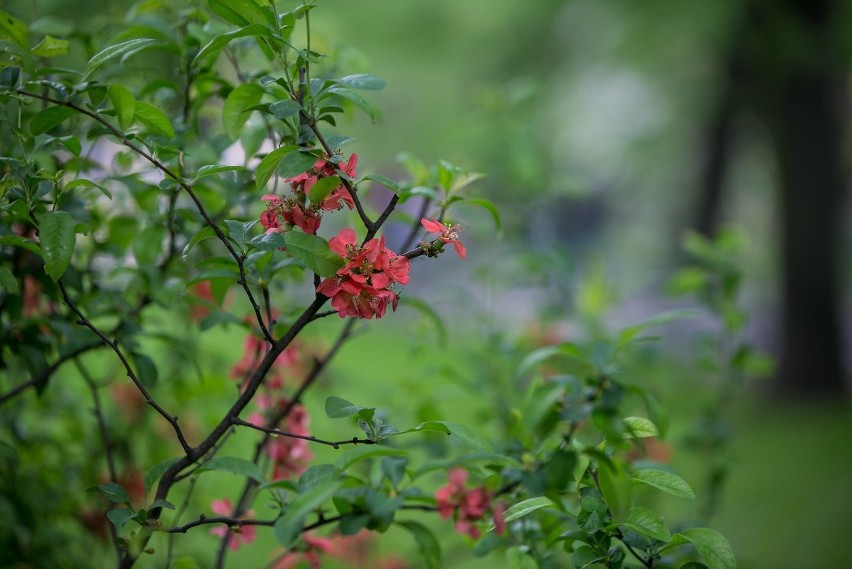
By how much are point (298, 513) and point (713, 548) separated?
0.52 meters

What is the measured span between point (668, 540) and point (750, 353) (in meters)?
1.01

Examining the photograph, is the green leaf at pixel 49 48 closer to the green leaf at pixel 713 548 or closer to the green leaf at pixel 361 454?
the green leaf at pixel 361 454

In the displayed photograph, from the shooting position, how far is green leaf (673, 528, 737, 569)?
3.14 ft

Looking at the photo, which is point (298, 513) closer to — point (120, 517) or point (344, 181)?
point (120, 517)

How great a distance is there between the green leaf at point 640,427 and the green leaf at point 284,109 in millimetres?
614

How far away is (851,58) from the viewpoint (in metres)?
5.33

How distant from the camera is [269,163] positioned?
0.93m

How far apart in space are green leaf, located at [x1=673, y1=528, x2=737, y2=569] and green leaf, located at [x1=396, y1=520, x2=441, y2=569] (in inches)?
12.6

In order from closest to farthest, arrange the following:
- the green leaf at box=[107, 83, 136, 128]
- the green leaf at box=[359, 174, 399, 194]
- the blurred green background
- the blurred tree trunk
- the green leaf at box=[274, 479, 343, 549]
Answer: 1. the green leaf at box=[274, 479, 343, 549]
2. the green leaf at box=[359, 174, 399, 194]
3. the green leaf at box=[107, 83, 136, 128]
4. the blurred green background
5. the blurred tree trunk

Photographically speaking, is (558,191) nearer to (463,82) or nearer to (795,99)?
(795,99)

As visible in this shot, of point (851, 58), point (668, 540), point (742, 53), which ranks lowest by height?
point (668, 540)

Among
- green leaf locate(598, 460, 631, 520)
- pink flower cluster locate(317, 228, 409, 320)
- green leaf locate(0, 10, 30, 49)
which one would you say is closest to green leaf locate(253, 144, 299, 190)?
pink flower cluster locate(317, 228, 409, 320)

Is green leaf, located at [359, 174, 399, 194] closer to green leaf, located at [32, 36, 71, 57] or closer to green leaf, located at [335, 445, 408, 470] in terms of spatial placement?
green leaf, located at [335, 445, 408, 470]

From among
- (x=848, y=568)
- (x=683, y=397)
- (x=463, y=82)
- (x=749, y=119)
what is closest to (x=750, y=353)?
(x=848, y=568)
